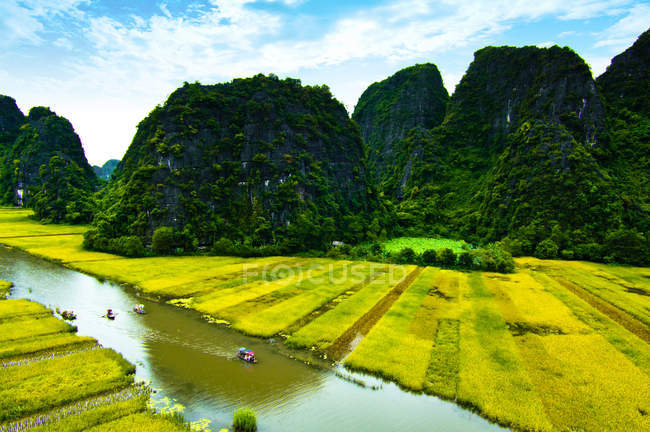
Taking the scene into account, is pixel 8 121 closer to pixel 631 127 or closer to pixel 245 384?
pixel 245 384

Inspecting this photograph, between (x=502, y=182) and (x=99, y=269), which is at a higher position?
(x=502, y=182)

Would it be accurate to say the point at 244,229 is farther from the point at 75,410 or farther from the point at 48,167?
the point at 48,167

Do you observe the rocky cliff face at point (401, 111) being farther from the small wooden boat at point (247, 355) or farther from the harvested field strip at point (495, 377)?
the small wooden boat at point (247, 355)

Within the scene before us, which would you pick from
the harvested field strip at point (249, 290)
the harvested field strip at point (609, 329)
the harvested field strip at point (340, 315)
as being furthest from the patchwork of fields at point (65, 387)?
the harvested field strip at point (609, 329)

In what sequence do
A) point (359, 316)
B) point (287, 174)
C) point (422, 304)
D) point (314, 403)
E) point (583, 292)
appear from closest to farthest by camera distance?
1. point (314, 403)
2. point (359, 316)
3. point (422, 304)
4. point (583, 292)
5. point (287, 174)

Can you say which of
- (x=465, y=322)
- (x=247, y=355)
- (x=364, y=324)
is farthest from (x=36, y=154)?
(x=465, y=322)

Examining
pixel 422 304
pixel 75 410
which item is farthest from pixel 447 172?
pixel 75 410

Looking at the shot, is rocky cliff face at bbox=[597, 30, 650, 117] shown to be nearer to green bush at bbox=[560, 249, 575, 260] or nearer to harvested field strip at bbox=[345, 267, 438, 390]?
green bush at bbox=[560, 249, 575, 260]
